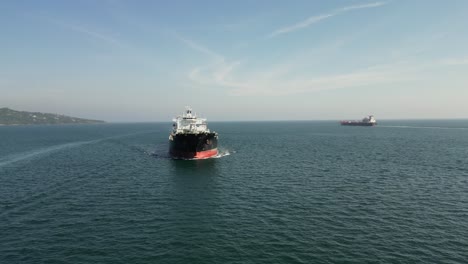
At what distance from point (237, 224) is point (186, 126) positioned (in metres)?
75.0

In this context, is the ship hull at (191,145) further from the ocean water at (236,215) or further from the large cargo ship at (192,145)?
the ocean water at (236,215)

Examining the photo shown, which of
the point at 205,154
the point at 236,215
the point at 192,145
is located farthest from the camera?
the point at 205,154

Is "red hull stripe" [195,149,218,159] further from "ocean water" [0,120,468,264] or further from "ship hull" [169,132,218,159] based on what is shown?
"ocean water" [0,120,468,264]

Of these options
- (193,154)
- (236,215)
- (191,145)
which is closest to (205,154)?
(193,154)

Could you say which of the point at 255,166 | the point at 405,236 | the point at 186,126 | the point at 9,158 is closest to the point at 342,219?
the point at 405,236

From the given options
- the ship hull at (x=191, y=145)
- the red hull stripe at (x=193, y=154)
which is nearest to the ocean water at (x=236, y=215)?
the ship hull at (x=191, y=145)

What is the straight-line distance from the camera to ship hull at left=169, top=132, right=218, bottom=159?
288 feet

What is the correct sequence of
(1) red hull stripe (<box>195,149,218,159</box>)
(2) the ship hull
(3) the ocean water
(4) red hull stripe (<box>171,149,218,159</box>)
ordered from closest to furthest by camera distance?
(3) the ocean water, (2) the ship hull, (4) red hull stripe (<box>171,149,218,159</box>), (1) red hull stripe (<box>195,149,218,159</box>)

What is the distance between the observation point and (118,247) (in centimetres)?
3108

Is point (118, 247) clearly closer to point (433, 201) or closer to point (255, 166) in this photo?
point (433, 201)

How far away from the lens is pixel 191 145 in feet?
291

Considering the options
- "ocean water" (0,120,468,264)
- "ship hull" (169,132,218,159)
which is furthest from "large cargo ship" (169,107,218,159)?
"ocean water" (0,120,468,264)

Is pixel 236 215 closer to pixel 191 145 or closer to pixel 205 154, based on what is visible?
pixel 191 145

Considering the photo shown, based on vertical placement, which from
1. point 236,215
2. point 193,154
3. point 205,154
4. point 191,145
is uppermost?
point 191,145
